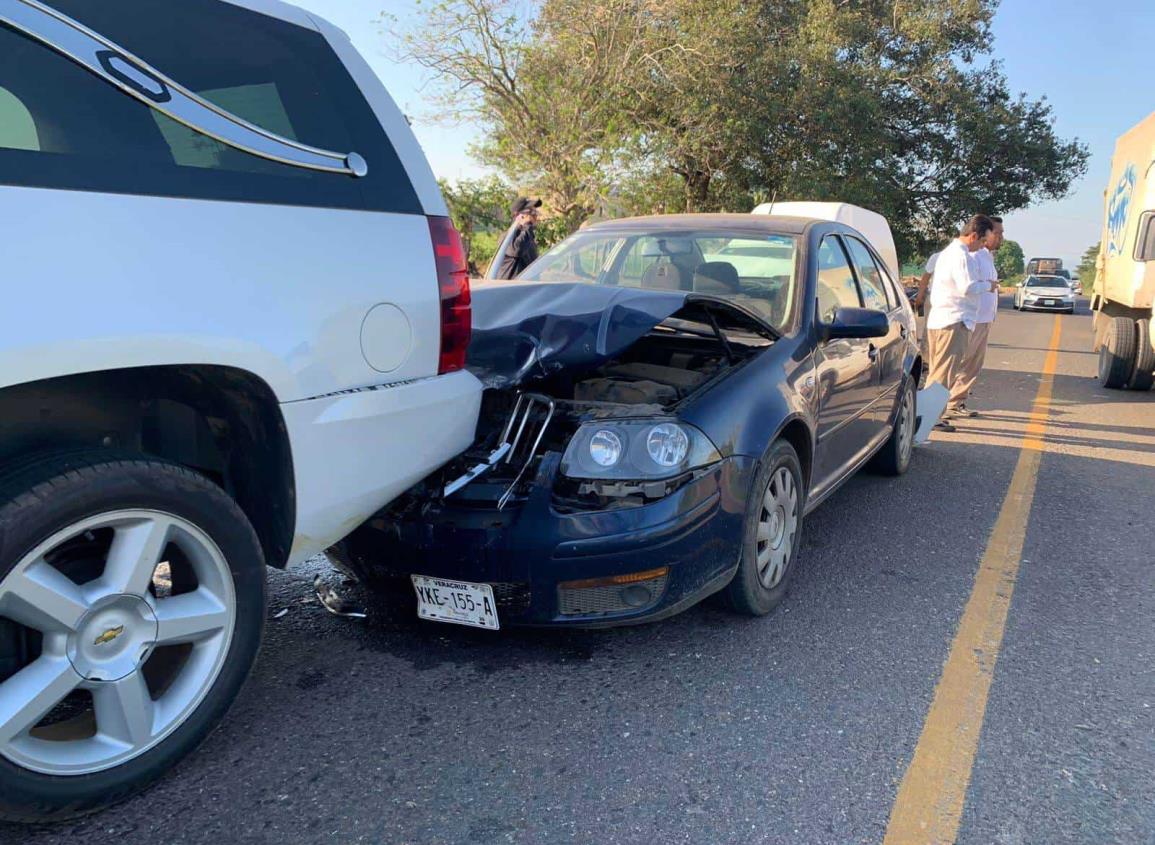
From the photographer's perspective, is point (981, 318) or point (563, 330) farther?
point (981, 318)

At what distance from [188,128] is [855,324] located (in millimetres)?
2884

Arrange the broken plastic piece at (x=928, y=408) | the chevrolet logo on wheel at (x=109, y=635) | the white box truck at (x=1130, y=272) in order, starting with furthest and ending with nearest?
the white box truck at (x=1130, y=272) → the broken plastic piece at (x=928, y=408) → the chevrolet logo on wheel at (x=109, y=635)

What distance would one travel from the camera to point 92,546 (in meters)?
2.20

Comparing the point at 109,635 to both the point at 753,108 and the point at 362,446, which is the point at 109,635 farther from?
the point at 753,108

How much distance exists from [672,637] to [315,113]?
86.7 inches

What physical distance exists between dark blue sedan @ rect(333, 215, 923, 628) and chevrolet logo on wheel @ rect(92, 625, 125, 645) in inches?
36.9

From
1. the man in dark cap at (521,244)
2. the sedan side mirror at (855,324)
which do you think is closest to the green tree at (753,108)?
the man in dark cap at (521,244)

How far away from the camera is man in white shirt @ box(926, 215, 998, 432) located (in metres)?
7.41

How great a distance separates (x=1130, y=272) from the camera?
31.3ft

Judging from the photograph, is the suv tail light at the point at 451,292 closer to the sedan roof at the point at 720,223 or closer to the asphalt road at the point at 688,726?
the asphalt road at the point at 688,726

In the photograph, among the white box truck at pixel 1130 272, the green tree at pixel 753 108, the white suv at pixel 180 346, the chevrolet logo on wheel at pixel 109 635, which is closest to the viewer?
the white suv at pixel 180 346

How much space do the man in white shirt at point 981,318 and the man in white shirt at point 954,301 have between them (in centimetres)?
8

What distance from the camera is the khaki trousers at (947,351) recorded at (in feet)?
25.0

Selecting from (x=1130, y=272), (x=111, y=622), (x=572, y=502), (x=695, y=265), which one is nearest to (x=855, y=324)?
(x=695, y=265)
